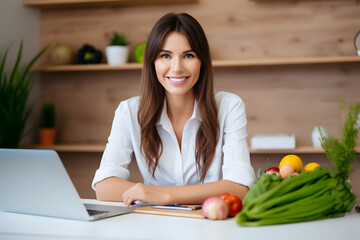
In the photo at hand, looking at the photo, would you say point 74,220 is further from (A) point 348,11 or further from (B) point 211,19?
(A) point 348,11

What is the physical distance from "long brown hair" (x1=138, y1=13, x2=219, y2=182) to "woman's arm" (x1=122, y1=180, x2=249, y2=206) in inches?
14.4

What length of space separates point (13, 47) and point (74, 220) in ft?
7.65

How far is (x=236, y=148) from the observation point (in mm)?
1694

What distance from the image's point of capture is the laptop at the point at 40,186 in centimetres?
105

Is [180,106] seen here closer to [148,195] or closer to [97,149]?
[148,195]

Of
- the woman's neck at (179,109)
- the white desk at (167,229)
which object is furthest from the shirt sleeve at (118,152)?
the white desk at (167,229)

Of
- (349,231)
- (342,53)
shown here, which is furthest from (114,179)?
(342,53)

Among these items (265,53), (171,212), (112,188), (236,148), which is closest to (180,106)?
(236,148)

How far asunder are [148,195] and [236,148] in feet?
1.67

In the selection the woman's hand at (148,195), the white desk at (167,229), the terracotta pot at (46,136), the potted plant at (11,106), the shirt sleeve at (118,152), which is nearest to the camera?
the white desk at (167,229)

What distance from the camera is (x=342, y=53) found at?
3012 mm

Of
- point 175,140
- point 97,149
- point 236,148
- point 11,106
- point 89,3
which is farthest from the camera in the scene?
point 89,3

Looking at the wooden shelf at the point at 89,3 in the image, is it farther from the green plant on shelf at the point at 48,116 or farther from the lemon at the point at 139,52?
the green plant on shelf at the point at 48,116

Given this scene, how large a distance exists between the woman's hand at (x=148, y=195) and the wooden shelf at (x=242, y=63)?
5.76 ft
